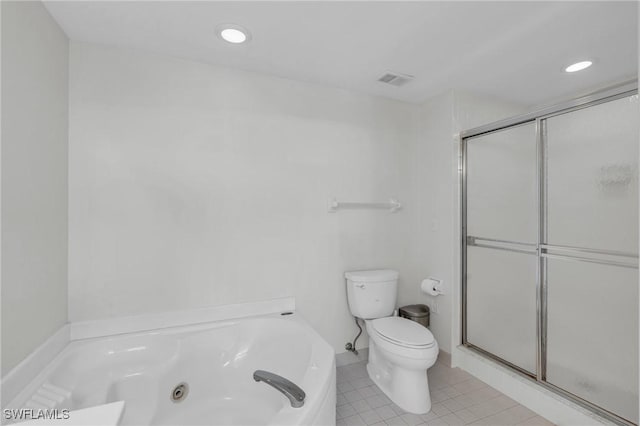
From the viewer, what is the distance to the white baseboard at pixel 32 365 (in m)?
1.12

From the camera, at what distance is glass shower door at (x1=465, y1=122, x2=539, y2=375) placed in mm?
1981

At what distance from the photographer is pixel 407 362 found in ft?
5.71

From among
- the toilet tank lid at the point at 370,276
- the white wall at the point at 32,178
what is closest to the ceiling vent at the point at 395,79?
the toilet tank lid at the point at 370,276

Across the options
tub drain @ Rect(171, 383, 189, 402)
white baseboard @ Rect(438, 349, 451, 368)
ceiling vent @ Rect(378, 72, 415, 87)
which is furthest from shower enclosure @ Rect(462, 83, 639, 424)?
tub drain @ Rect(171, 383, 189, 402)

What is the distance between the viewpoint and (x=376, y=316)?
2213 mm

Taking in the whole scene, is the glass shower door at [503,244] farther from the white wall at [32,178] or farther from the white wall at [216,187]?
the white wall at [32,178]

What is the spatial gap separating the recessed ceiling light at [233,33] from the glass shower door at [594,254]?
1.93 metres

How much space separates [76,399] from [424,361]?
1.82 meters

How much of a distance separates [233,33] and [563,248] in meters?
2.32

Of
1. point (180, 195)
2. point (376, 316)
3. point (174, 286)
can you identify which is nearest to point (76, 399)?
point (174, 286)

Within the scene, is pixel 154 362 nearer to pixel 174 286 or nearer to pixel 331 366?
pixel 174 286

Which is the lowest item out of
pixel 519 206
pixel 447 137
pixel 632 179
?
pixel 519 206

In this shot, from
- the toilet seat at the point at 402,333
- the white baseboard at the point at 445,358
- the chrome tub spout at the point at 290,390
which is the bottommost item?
the white baseboard at the point at 445,358

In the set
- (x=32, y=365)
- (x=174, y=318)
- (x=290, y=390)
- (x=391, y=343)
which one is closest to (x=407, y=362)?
(x=391, y=343)
